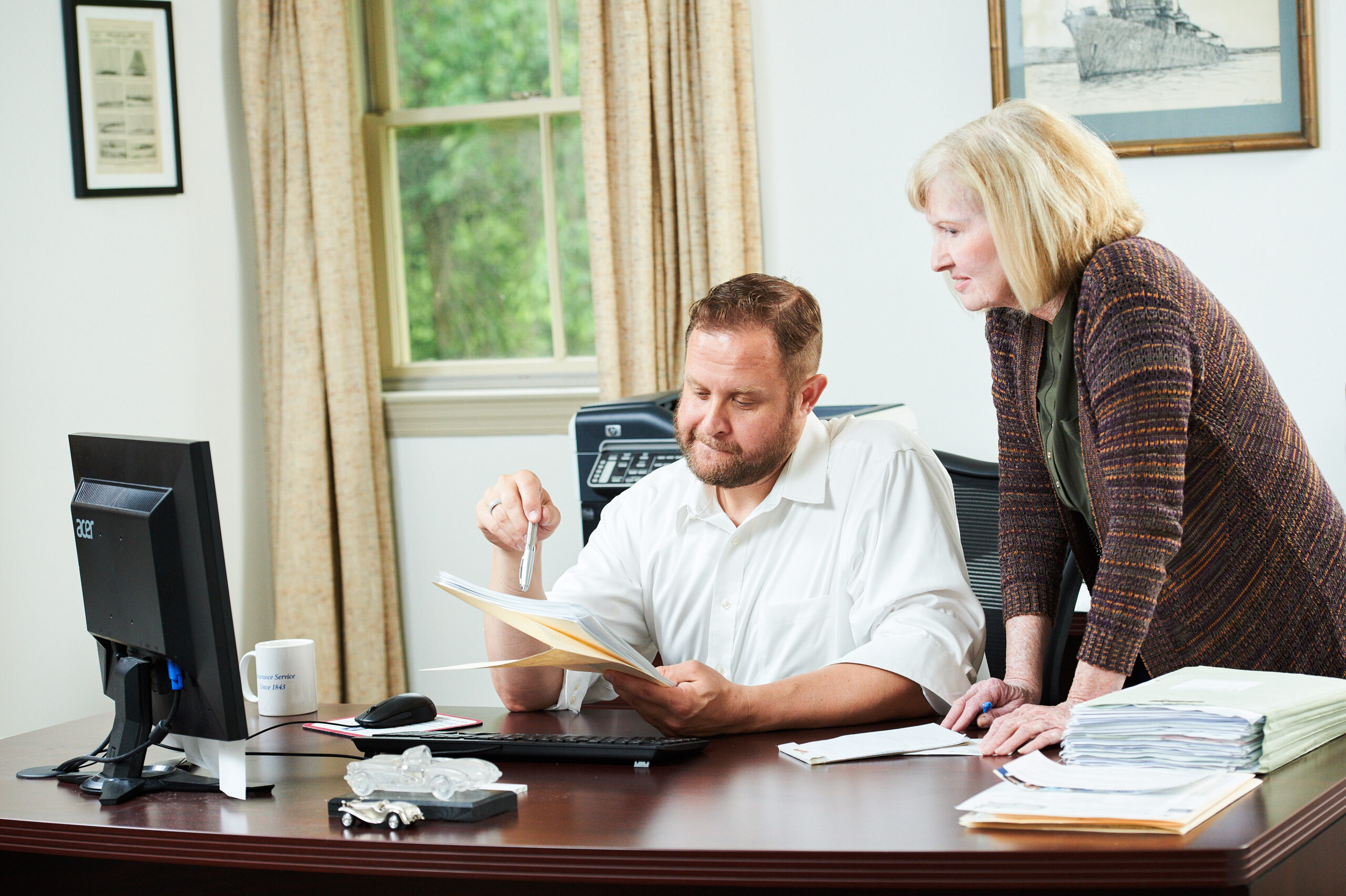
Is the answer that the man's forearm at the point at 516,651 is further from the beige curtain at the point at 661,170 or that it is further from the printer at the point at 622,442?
the beige curtain at the point at 661,170

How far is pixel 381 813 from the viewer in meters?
1.22

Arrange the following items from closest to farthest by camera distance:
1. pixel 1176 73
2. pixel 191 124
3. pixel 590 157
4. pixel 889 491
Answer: pixel 889 491 → pixel 1176 73 → pixel 590 157 → pixel 191 124

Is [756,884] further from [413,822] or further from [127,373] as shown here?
[127,373]

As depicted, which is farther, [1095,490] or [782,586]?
[782,586]

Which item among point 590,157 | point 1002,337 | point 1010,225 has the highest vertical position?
point 590,157

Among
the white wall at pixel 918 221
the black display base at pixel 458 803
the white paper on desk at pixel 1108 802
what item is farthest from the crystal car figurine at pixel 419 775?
the white wall at pixel 918 221

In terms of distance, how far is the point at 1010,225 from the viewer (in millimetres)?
1518

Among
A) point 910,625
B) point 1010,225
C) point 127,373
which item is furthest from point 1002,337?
point 127,373

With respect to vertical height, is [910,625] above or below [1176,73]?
below

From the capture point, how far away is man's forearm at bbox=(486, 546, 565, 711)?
174cm

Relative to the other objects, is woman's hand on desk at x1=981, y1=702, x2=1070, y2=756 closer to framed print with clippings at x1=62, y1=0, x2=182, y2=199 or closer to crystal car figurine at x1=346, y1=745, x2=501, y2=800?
crystal car figurine at x1=346, y1=745, x2=501, y2=800

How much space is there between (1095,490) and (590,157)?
1967mm

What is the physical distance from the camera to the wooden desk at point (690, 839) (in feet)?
3.33

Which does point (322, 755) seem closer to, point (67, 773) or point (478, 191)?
point (67, 773)
